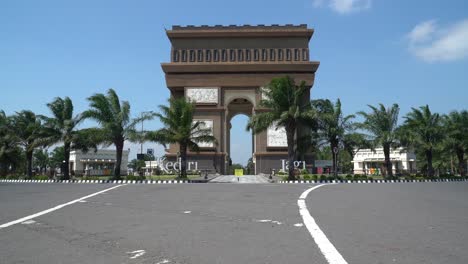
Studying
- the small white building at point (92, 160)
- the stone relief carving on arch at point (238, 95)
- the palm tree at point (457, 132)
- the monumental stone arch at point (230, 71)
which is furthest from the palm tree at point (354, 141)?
the small white building at point (92, 160)

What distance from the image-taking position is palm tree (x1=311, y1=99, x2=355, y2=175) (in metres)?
35.6

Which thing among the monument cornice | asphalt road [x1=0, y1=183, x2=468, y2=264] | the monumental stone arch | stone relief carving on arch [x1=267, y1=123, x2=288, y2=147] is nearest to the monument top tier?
the monumental stone arch

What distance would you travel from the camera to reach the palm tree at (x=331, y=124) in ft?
117

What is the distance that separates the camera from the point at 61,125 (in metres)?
35.7

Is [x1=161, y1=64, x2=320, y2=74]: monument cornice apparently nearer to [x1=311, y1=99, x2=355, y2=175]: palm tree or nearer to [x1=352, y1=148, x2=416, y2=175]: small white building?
[x1=311, y1=99, x2=355, y2=175]: palm tree

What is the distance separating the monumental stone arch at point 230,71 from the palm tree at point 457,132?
55.0 feet

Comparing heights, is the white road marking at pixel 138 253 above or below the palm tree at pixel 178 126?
below

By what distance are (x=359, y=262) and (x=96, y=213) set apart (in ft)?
24.7

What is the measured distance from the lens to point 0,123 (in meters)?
42.7

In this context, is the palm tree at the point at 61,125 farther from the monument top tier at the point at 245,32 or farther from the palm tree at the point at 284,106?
the monument top tier at the point at 245,32

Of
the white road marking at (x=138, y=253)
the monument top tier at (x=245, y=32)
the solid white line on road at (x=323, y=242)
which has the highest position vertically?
the monument top tier at (x=245, y=32)

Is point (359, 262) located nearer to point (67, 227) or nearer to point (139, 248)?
point (139, 248)

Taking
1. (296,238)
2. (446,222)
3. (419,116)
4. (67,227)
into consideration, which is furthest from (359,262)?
(419,116)

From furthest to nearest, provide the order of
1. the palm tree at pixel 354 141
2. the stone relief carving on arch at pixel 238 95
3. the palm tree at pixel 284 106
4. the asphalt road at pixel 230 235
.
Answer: the stone relief carving on arch at pixel 238 95, the palm tree at pixel 354 141, the palm tree at pixel 284 106, the asphalt road at pixel 230 235
